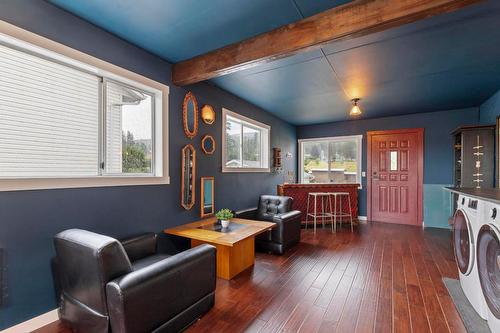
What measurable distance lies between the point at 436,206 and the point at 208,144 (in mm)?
5093

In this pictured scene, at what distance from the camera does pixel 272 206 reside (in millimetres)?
4102

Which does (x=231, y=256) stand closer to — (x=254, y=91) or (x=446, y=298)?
(x=446, y=298)

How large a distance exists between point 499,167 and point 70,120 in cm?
581

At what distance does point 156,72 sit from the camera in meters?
2.80

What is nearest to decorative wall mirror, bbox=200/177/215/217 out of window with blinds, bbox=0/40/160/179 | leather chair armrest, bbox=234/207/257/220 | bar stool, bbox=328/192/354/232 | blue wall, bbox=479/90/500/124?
leather chair armrest, bbox=234/207/257/220

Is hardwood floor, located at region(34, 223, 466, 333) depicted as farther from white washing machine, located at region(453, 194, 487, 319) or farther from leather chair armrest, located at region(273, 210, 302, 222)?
leather chair armrest, located at region(273, 210, 302, 222)

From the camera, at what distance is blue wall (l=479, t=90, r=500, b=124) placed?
381 cm

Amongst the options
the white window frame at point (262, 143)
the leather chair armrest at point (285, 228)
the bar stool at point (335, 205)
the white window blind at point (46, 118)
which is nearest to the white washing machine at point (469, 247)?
the leather chair armrest at point (285, 228)

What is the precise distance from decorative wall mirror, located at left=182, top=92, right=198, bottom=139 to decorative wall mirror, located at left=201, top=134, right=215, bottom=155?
0.21 m

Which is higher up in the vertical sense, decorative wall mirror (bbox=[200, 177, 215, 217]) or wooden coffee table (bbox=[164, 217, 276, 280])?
decorative wall mirror (bbox=[200, 177, 215, 217])

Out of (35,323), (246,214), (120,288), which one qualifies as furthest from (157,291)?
(246,214)

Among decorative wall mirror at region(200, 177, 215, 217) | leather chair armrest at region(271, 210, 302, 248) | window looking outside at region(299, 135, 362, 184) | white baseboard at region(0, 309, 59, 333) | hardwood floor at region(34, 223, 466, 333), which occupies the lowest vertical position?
hardwood floor at region(34, 223, 466, 333)

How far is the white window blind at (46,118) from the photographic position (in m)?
1.80

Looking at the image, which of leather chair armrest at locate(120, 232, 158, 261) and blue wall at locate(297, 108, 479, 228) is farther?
blue wall at locate(297, 108, 479, 228)
